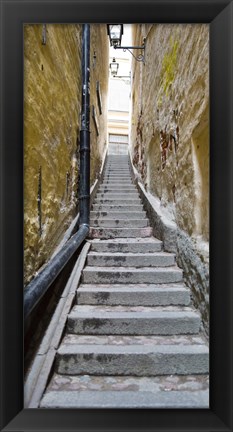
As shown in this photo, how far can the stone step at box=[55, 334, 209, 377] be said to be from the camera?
1739 millimetres

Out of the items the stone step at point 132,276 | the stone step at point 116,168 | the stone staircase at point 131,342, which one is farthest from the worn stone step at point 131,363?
the stone step at point 116,168

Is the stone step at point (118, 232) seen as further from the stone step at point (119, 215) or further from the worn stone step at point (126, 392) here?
the worn stone step at point (126, 392)

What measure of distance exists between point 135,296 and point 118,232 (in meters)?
1.28

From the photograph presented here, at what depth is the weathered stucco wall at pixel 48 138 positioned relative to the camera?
172 centimetres

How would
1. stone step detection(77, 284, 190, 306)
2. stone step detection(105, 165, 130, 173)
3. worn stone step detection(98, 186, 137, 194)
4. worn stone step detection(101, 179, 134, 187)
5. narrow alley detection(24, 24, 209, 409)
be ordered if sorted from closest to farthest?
narrow alley detection(24, 24, 209, 409) → stone step detection(77, 284, 190, 306) → worn stone step detection(98, 186, 137, 194) → worn stone step detection(101, 179, 134, 187) → stone step detection(105, 165, 130, 173)

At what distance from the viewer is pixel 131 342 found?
1926 millimetres

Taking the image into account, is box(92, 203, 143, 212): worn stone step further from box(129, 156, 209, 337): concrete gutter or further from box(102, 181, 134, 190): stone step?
box(102, 181, 134, 190): stone step

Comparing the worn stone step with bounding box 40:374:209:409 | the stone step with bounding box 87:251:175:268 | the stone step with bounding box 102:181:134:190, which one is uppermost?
the stone step with bounding box 102:181:134:190

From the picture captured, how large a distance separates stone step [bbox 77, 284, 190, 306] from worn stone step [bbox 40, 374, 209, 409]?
61 centimetres

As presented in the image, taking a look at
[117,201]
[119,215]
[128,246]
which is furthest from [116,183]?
[128,246]

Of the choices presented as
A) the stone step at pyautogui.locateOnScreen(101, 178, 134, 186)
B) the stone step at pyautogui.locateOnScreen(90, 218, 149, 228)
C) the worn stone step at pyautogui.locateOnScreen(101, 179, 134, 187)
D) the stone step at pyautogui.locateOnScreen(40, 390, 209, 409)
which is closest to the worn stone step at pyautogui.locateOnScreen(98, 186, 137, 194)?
the worn stone step at pyautogui.locateOnScreen(101, 179, 134, 187)

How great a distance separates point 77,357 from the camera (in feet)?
5.72

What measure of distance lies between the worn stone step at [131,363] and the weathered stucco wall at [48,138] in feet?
1.85

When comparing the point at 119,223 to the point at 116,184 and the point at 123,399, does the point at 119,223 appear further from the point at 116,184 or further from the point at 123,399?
the point at 123,399
